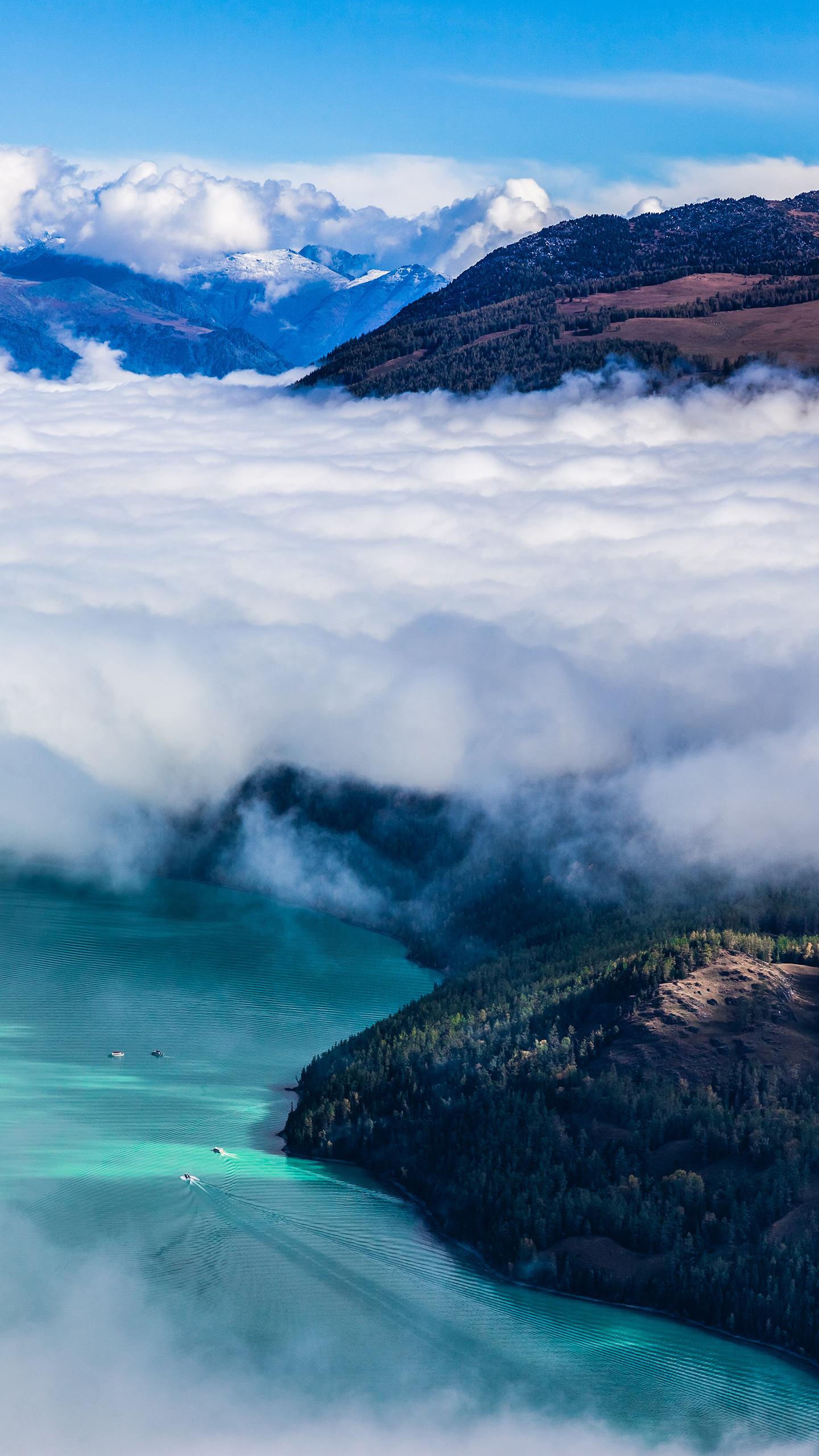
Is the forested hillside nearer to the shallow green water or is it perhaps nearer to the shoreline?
the shoreline

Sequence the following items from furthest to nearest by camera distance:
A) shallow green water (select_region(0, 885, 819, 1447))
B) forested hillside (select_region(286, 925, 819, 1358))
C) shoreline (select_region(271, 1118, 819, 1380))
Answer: forested hillside (select_region(286, 925, 819, 1358)), shoreline (select_region(271, 1118, 819, 1380)), shallow green water (select_region(0, 885, 819, 1447))

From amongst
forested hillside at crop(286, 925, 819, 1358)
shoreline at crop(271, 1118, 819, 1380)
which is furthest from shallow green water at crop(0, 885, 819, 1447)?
forested hillside at crop(286, 925, 819, 1358)

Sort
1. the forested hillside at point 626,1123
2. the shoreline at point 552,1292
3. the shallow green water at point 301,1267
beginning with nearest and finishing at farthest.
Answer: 1. the shallow green water at point 301,1267
2. the shoreline at point 552,1292
3. the forested hillside at point 626,1123

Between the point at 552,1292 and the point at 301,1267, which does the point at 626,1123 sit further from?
the point at 301,1267

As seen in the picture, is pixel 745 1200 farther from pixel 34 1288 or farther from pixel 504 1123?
pixel 34 1288

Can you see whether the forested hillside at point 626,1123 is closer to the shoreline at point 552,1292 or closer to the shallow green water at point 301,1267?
the shoreline at point 552,1292

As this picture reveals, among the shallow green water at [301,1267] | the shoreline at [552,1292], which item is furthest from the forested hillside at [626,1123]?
the shallow green water at [301,1267]

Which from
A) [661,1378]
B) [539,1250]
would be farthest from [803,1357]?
[539,1250]

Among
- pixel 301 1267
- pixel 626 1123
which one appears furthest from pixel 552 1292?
pixel 301 1267
